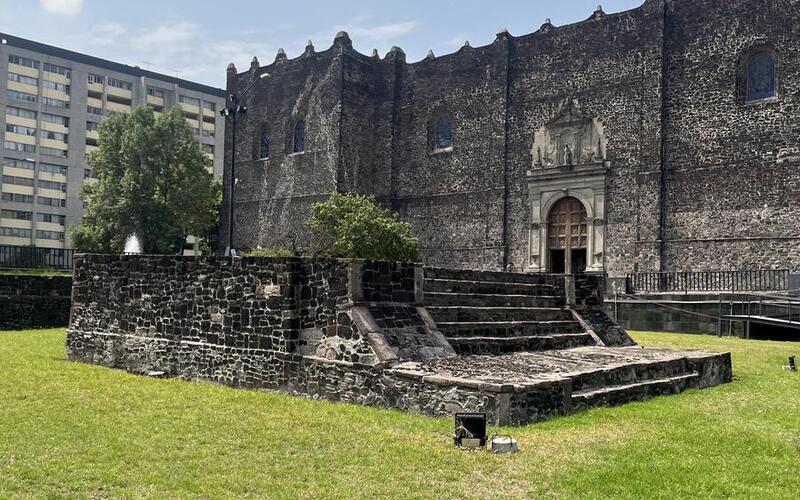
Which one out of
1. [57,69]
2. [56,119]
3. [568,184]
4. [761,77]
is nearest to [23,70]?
[57,69]

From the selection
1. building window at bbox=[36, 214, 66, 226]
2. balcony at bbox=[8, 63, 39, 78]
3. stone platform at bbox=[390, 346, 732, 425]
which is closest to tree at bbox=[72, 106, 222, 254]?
stone platform at bbox=[390, 346, 732, 425]

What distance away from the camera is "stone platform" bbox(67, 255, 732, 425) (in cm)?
913

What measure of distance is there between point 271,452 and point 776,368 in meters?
10.0

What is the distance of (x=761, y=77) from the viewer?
24578 millimetres

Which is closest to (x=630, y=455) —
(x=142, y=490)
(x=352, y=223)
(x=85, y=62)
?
(x=142, y=490)

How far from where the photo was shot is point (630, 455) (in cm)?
689

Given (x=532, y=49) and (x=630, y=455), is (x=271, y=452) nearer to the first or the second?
(x=630, y=455)

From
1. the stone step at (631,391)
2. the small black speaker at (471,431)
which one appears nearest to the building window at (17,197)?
the stone step at (631,391)

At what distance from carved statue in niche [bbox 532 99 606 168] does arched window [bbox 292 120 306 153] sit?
10.6 metres

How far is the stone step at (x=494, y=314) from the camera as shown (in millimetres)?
11734

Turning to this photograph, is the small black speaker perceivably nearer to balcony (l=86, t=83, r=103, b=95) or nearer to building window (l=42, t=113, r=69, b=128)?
building window (l=42, t=113, r=69, b=128)

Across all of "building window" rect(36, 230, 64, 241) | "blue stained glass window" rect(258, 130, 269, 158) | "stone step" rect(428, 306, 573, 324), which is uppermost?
"blue stained glass window" rect(258, 130, 269, 158)

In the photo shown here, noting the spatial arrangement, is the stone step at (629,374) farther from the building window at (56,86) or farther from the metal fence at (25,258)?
the building window at (56,86)

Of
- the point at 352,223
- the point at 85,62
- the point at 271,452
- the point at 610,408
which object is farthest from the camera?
the point at 85,62
